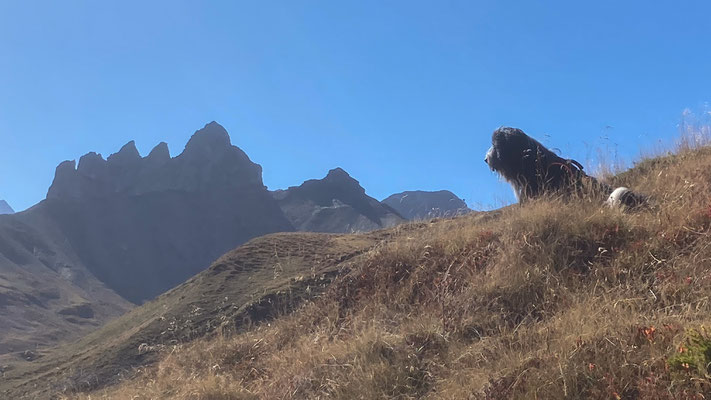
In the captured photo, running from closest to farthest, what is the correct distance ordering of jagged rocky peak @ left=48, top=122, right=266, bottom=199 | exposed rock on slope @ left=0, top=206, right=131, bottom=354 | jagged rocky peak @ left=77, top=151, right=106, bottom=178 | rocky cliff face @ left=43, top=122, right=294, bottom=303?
exposed rock on slope @ left=0, top=206, right=131, bottom=354 → rocky cliff face @ left=43, top=122, right=294, bottom=303 → jagged rocky peak @ left=48, top=122, right=266, bottom=199 → jagged rocky peak @ left=77, top=151, right=106, bottom=178

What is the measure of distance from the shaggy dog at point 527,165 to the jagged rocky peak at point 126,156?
119 meters

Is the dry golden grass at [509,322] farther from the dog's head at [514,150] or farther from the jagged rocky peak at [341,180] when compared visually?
the jagged rocky peak at [341,180]

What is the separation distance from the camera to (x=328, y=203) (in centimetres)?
10669

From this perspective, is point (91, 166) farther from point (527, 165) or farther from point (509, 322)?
point (509, 322)

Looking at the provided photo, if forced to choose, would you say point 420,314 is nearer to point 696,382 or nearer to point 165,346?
point 696,382

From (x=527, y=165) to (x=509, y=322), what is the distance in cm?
337

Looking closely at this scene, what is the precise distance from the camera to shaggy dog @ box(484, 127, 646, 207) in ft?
23.1

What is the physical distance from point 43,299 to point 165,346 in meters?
57.8

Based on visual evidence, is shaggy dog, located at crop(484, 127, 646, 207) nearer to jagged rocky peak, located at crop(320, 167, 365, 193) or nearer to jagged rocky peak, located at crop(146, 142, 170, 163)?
jagged rocky peak, located at crop(320, 167, 365, 193)

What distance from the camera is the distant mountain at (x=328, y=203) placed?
88.4m

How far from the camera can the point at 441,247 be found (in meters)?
6.12

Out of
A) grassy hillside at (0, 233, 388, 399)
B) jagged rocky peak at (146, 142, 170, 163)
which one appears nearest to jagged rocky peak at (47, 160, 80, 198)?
jagged rocky peak at (146, 142, 170, 163)

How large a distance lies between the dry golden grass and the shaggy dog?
2.90 ft

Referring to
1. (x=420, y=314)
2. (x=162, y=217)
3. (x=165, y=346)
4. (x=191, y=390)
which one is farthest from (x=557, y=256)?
(x=162, y=217)
